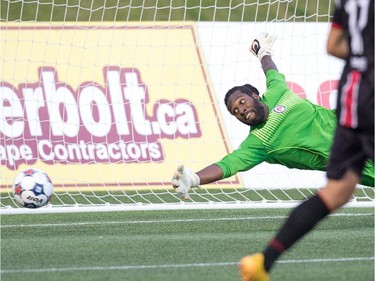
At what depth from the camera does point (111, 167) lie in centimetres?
1288

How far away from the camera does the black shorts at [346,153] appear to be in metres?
5.72

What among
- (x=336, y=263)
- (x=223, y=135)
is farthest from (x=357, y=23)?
(x=223, y=135)

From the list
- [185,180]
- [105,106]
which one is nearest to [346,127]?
[185,180]

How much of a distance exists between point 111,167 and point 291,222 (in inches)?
278

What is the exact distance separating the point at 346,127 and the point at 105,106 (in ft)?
24.0

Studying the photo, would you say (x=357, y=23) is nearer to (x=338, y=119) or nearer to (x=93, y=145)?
(x=338, y=119)

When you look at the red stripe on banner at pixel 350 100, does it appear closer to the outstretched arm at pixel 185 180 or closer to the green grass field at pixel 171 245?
the green grass field at pixel 171 245

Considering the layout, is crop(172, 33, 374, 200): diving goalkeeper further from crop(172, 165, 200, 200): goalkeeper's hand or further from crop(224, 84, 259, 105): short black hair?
crop(172, 165, 200, 200): goalkeeper's hand

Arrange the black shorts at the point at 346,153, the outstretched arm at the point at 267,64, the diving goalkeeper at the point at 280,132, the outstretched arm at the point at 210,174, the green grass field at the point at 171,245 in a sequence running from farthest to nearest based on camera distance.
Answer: the outstretched arm at the point at 267,64, the diving goalkeeper at the point at 280,132, the outstretched arm at the point at 210,174, the green grass field at the point at 171,245, the black shorts at the point at 346,153

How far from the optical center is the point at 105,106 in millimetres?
12805

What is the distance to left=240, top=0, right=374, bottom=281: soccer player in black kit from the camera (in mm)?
5590

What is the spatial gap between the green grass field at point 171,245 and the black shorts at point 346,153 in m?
1.05

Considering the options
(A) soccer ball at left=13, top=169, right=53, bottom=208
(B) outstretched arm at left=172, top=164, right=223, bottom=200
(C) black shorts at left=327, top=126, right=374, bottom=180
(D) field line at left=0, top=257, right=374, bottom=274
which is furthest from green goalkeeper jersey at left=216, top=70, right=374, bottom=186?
(C) black shorts at left=327, top=126, right=374, bottom=180

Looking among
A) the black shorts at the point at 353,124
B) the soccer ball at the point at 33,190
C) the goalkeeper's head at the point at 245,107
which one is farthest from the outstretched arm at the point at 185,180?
the black shorts at the point at 353,124
